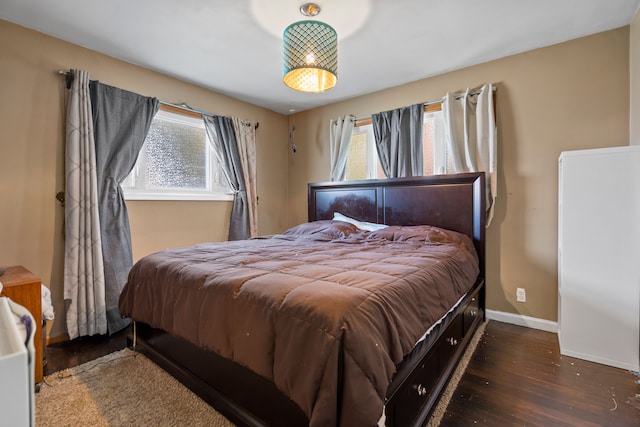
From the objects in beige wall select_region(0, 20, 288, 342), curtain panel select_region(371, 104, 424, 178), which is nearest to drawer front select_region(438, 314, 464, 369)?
curtain panel select_region(371, 104, 424, 178)

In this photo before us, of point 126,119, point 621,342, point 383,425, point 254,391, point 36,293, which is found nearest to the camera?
point 383,425

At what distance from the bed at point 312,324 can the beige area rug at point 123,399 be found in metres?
0.08

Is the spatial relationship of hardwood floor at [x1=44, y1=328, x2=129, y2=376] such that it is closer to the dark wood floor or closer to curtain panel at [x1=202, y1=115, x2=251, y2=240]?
the dark wood floor

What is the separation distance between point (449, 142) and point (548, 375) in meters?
2.08

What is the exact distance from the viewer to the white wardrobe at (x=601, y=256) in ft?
6.64

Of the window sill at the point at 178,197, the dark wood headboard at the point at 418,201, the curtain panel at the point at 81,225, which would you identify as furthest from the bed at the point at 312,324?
the window sill at the point at 178,197

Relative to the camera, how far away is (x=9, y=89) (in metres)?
2.28

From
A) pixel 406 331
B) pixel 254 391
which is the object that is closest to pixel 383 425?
pixel 406 331

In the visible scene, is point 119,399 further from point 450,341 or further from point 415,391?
point 450,341

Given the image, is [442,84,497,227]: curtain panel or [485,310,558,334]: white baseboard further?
[442,84,497,227]: curtain panel

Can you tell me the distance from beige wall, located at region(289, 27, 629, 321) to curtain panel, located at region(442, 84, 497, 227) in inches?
5.4

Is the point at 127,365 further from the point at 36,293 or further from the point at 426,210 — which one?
the point at 426,210

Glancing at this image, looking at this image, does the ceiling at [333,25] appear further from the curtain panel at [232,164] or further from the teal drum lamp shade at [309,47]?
the curtain panel at [232,164]

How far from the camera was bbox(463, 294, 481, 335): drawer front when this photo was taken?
87.4 inches
